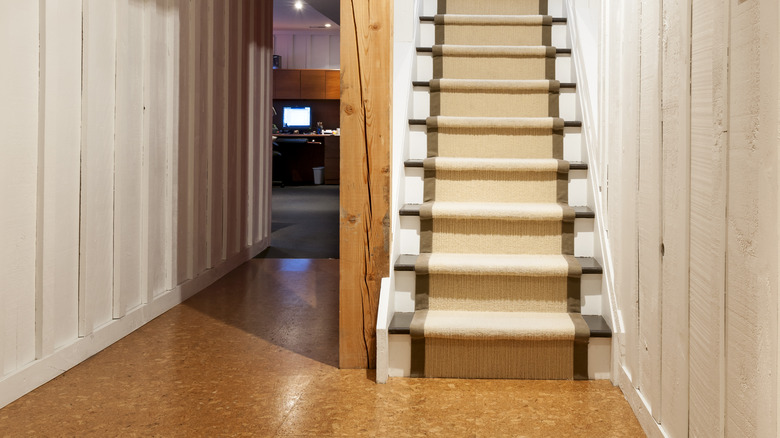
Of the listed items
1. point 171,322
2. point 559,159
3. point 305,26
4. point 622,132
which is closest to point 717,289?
point 622,132

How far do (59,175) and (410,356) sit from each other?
138 centimetres

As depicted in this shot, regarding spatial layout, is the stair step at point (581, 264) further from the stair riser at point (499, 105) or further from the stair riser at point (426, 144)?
the stair riser at point (499, 105)

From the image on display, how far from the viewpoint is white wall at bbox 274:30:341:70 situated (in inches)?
495

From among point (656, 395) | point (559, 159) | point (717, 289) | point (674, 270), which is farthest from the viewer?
point (559, 159)

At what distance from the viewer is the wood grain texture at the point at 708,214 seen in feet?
4.25

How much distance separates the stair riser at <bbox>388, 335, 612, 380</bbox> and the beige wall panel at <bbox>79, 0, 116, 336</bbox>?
1188 mm

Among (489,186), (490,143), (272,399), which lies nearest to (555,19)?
(490,143)

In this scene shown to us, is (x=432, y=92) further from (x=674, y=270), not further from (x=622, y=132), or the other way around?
(x=674, y=270)

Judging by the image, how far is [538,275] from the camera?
2.52 meters

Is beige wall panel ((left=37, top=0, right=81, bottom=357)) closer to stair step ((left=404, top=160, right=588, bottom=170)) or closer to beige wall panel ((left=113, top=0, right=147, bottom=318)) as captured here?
beige wall panel ((left=113, top=0, right=147, bottom=318))

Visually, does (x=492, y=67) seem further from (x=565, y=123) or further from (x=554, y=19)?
(x=565, y=123)

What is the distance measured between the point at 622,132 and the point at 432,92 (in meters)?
1.40

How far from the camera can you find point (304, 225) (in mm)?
6844

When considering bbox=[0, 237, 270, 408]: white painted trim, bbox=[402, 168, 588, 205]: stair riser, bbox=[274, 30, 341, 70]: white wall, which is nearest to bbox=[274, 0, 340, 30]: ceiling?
bbox=[274, 30, 341, 70]: white wall
